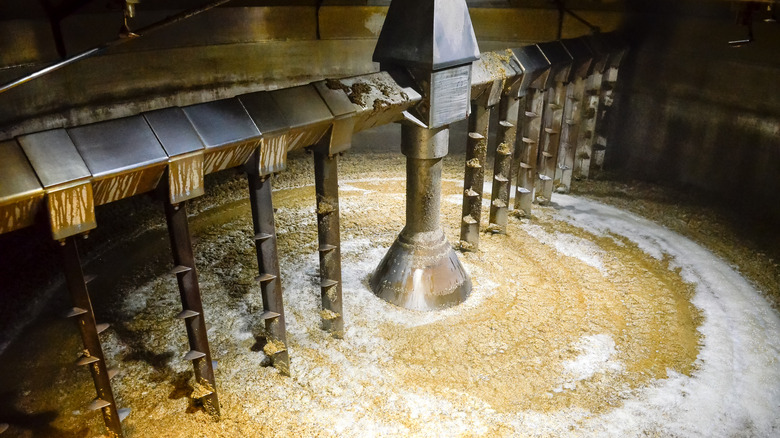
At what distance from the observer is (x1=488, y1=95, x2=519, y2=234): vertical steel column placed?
17.4ft

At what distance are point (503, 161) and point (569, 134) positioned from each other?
1.46m

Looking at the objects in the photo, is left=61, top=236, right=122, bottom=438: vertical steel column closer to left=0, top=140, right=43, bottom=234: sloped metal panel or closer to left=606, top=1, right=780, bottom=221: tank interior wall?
left=0, top=140, right=43, bottom=234: sloped metal panel

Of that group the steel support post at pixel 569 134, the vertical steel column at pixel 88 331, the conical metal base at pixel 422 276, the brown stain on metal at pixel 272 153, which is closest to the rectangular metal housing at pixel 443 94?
the conical metal base at pixel 422 276

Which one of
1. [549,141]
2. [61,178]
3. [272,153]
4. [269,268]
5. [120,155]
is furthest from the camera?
[549,141]

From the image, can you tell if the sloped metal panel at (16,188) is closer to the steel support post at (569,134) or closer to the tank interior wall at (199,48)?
the tank interior wall at (199,48)

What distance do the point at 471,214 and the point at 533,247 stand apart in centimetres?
79

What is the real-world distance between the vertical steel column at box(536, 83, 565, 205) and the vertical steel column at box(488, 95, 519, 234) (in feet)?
2.46

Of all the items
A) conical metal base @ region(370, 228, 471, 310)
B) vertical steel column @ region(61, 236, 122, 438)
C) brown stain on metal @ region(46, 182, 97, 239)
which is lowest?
conical metal base @ region(370, 228, 471, 310)

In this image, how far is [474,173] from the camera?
201 inches

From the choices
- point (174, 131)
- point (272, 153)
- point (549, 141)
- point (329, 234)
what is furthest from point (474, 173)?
point (174, 131)

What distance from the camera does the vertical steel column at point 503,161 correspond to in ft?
17.4

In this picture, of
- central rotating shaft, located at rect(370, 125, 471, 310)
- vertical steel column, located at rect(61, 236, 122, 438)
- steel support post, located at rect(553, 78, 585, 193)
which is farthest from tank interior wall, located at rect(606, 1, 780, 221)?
vertical steel column, located at rect(61, 236, 122, 438)

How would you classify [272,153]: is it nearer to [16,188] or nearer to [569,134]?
[16,188]

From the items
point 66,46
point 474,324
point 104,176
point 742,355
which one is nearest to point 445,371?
point 474,324
